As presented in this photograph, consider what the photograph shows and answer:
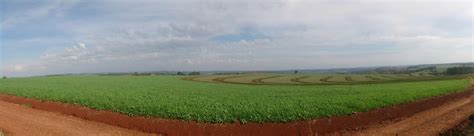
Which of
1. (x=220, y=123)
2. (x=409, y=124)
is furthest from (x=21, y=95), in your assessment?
(x=409, y=124)

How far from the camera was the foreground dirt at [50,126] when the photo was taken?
22828mm

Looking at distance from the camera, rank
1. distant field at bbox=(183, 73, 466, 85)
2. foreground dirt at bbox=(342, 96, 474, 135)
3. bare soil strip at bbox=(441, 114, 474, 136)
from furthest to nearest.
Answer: distant field at bbox=(183, 73, 466, 85) → foreground dirt at bbox=(342, 96, 474, 135) → bare soil strip at bbox=(441, 114, 474, 136)

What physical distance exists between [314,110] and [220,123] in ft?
23.5

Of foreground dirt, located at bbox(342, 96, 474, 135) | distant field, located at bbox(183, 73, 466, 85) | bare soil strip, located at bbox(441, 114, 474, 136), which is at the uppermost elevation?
distant field, located at bbox(183, 73, 466, 85)

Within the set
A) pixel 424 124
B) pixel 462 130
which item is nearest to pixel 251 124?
pixel 424 124

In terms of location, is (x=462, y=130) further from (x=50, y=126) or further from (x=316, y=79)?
(x=316, y=79)

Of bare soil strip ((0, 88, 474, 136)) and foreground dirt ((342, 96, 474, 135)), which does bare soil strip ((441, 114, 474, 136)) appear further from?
bare soil strip ((0, 88, 474, 136))

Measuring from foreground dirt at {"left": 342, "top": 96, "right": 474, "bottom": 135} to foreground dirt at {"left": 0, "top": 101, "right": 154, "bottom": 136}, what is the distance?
13390mm

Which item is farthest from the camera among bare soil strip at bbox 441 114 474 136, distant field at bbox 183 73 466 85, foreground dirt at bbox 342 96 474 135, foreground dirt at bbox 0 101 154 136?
distant field at bbox 183 73 466 85

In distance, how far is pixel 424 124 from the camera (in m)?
24.0

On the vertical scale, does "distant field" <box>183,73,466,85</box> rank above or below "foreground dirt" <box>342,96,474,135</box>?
above

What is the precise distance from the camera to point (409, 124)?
24.1m

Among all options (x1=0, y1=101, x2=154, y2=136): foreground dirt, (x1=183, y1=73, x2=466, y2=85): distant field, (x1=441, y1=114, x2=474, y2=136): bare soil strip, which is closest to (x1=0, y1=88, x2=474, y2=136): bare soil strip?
(x1=0, y1=101, x2=154, y2=136): foreground dirt

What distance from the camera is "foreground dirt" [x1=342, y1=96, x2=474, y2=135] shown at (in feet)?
70.5
